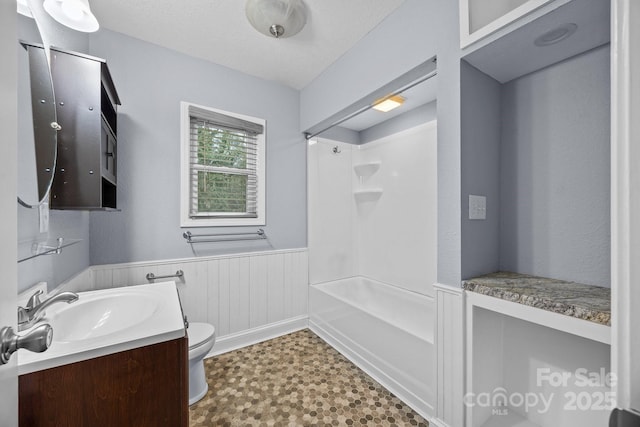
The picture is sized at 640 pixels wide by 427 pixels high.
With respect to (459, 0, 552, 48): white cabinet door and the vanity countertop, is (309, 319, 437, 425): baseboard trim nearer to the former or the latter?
the vanity countertop

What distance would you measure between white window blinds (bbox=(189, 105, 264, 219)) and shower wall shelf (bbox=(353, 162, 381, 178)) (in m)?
1.27

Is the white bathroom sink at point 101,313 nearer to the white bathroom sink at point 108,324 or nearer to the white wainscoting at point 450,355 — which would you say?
the white bathroom sink at point 108,324

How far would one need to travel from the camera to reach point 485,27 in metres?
1.17

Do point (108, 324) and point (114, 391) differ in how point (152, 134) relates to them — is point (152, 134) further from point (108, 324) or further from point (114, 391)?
point (114, 391)

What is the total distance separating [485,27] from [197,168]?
→ 81.8 inches

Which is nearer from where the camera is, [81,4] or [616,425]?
[616,425]

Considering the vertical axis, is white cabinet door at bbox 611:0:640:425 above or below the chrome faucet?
above

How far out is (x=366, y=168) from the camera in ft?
10.3

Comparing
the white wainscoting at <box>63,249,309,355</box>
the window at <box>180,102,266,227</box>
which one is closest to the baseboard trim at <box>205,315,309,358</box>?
the white wainscoting at <box>63,249,309,355</box>

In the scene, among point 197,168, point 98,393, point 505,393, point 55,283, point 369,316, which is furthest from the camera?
point 197,168

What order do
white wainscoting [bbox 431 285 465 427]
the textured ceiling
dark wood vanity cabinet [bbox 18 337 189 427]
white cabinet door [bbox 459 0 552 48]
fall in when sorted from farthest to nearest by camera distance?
the textured ceiling, white wainscoting [bbox 431 285 465 427], white cabinet door [bbox 459 0 552 48], dark wood vanity cabinet [bbox 18 337 189 427]

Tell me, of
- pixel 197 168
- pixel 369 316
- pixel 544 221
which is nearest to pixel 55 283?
pixel 197 168

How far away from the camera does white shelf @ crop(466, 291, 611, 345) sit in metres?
0.91

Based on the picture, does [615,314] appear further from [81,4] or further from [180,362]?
[81,4]
